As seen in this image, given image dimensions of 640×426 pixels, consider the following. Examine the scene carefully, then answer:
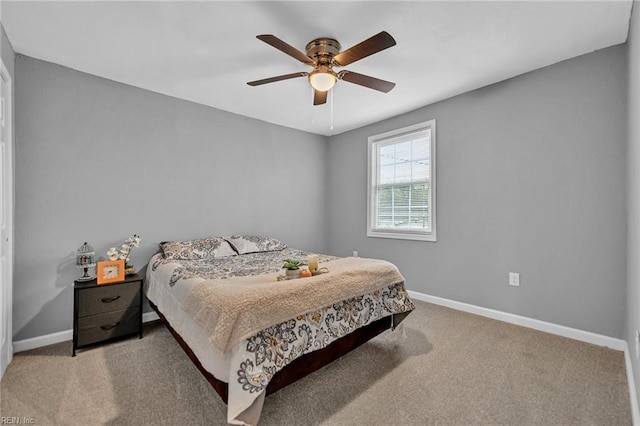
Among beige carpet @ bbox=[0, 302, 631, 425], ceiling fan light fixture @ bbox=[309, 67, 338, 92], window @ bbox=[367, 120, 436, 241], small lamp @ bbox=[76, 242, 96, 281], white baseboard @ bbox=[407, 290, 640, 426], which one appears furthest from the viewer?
window @ bbox=[367, 120, 436, 241]

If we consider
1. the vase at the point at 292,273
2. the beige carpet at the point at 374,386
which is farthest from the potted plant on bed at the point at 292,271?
the beige carpet at the point at 374,386

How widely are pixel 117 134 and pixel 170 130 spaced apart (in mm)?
521

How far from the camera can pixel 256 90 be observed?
3174 millimetres

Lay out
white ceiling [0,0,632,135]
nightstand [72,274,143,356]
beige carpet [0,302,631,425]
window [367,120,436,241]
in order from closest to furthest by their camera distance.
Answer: beige carpet [0,302,631,425] → white ceiling [0,0,632,135] → nightstand [72,274,143,356] → window [367,120,436,241]

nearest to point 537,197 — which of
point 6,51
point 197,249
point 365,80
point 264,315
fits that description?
point 365,80

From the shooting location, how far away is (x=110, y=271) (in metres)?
Result: 2.56

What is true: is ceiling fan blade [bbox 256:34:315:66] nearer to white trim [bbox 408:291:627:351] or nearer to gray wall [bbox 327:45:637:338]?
gray wall [bbox 327:45:637:338]

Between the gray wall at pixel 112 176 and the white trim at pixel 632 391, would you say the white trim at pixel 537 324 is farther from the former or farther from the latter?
the gray wall at pixel 112 176

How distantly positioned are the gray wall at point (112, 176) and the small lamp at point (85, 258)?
0.36 feet

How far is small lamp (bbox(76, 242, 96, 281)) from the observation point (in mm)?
A: 2619

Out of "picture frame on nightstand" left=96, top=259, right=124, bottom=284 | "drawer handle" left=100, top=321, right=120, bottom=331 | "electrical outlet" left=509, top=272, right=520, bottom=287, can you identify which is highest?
"picture frame on nightstand" left=96, top=259, right=124, bottom=284

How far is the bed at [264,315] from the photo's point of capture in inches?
59.4

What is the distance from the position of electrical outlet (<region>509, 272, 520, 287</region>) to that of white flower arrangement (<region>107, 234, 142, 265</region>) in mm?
3798

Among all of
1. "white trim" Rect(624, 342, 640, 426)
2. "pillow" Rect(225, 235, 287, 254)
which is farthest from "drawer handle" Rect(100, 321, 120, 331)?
"white trim" Rect(624, 342, 640, 426)
